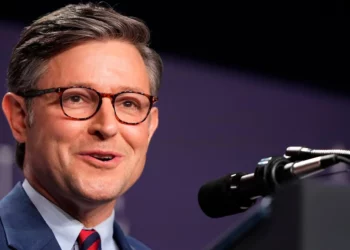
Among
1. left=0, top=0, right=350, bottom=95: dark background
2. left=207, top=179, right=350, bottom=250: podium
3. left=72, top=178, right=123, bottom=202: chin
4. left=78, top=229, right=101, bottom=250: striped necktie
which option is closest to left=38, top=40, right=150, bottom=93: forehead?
left=72, top=178, right=123, bottom=202: chin

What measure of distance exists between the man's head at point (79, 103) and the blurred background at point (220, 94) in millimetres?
916

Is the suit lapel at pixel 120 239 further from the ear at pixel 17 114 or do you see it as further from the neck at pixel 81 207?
the ear at pixel 17 114

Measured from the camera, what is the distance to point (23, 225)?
1.63m

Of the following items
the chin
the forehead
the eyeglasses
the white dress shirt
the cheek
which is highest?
the forehead

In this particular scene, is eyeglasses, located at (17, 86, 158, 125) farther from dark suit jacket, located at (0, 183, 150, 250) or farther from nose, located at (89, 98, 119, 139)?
dark suit jacket, located at (0, 183, 150, 250)

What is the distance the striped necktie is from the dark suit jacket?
67 millimetres

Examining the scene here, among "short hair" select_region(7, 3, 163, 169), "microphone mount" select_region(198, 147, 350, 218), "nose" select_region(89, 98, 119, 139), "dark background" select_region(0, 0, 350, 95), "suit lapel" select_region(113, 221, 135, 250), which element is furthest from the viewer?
"dark background" select_region(0, 0, 350, 95)

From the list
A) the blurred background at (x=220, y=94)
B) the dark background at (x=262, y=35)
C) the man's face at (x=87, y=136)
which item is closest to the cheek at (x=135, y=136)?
the man's face at (x=87, y=136)

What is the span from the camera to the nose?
1.54 meters

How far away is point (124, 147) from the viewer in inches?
63.5

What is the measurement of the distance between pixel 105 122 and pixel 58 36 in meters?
0.27

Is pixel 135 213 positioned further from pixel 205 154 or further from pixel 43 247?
pixel 43 247

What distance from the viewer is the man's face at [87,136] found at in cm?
156

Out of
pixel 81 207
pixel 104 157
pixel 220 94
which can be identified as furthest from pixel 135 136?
pixel 220 94
